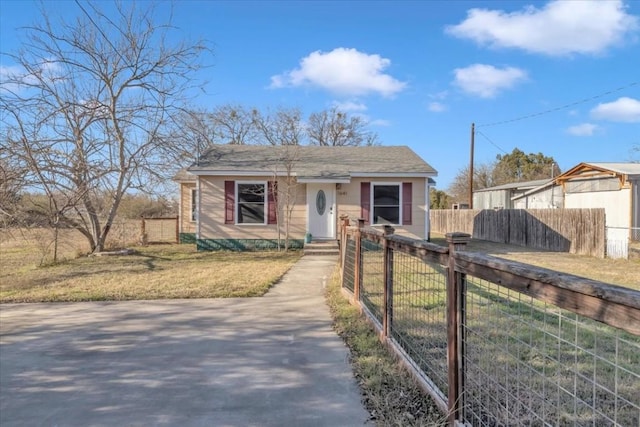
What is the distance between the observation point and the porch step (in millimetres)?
12455

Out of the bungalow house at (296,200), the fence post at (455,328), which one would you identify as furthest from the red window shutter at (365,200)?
the fence post at (455,328)

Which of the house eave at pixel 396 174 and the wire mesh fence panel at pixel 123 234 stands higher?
the house eave at pixel 396 174

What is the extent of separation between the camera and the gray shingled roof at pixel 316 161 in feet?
44.9

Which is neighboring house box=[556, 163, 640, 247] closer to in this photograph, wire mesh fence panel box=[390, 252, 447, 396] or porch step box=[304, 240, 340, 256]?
porch step box=[304, 240, 340, 256]

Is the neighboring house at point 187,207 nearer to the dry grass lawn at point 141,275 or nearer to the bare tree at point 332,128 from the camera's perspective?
the dry grass lawn at point 141,275

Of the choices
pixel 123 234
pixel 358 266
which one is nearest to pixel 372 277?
pixel 358 266

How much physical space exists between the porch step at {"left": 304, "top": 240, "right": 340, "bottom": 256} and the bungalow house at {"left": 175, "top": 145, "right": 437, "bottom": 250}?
0.92 m

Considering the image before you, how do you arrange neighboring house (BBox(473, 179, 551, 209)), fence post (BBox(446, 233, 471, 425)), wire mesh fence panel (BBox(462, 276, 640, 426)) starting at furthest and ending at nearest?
neighboring house (BBox(473, 179, 551, 209))
fence post (BBox(446, 233, 471, 425))
wire mesh fence panel (BBox(462, 276, 640, 426))

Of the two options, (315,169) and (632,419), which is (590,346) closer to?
(632,419)

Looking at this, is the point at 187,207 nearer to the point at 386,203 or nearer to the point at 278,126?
the point at 386,203

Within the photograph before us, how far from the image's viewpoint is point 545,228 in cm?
1479

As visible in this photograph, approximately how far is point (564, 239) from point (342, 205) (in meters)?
7.60

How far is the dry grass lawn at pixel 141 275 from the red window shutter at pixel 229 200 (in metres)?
1.45

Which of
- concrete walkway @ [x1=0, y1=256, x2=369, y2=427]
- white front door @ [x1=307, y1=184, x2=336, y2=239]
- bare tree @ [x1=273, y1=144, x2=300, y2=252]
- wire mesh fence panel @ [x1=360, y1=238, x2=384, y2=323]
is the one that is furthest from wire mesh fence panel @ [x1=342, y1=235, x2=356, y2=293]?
white front door @ [x1=307, y1=184, x2=336, y2=239]
